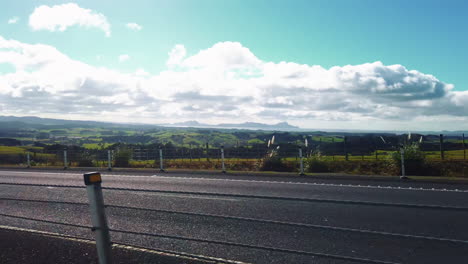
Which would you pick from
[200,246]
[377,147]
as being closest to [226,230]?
[200,246]

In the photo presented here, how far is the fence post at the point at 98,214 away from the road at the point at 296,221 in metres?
0.43

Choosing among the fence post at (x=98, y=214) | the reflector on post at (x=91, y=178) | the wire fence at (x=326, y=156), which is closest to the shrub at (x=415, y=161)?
the wire fence at (x=326, y=156)

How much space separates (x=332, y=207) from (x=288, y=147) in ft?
39.6

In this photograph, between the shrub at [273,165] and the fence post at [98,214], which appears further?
the shrub at [273,165]

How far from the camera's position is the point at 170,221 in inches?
319

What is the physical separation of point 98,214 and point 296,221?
5262 millimetres

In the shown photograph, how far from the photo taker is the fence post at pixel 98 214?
3.28 metres

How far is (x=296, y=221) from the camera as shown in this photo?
25.4ft

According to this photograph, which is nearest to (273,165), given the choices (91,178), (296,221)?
(296,221)

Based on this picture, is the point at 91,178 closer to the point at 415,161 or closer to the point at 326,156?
the point at 415,161

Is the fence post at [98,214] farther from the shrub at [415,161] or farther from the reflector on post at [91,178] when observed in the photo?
the shrub at [415,161]

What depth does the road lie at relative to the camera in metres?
5.55

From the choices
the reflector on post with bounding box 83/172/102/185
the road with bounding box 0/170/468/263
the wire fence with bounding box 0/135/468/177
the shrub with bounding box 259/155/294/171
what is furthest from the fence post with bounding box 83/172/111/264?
the shrub with bounding box 259/155/294/171

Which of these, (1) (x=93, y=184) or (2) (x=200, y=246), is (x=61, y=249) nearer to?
(2) (x=200, y=246)
